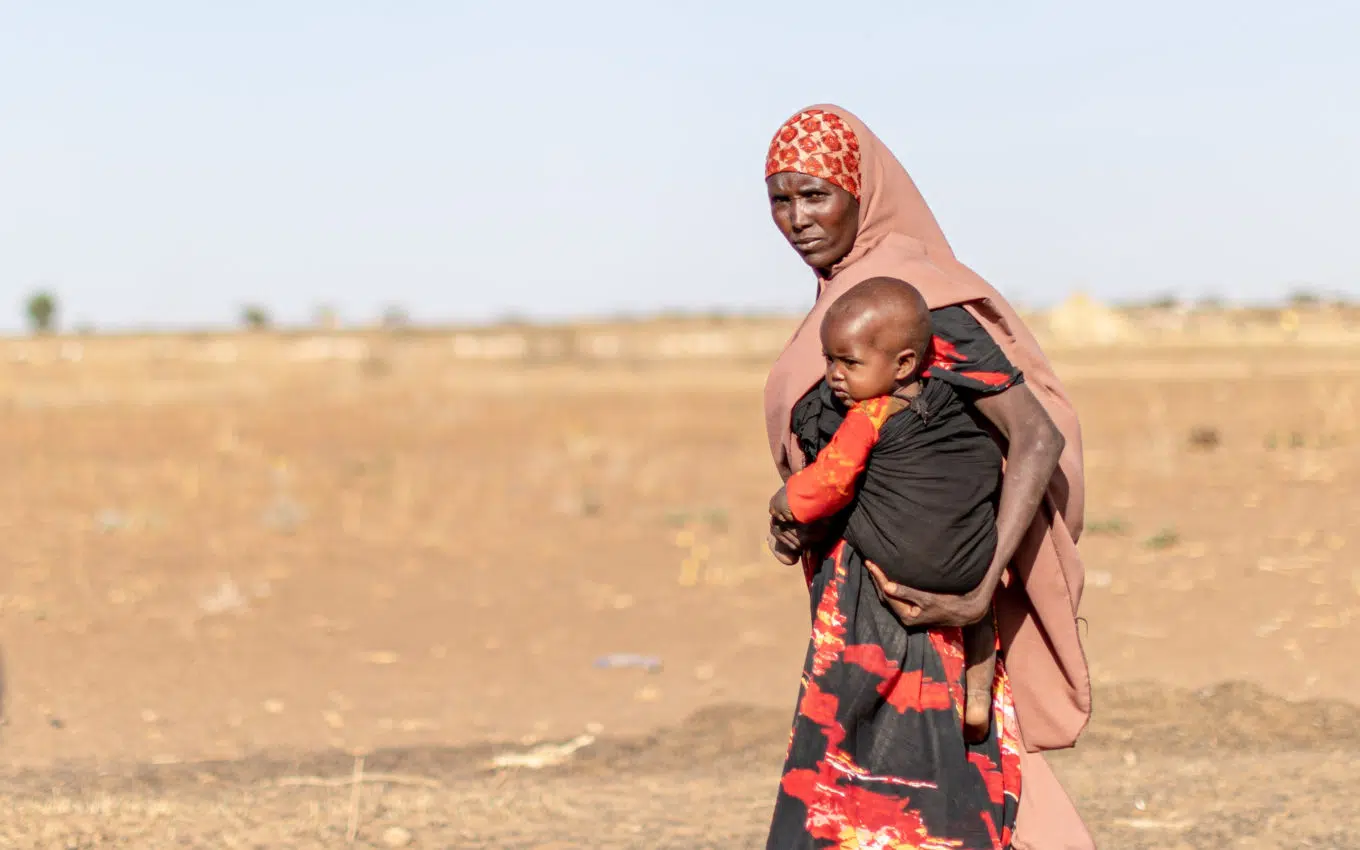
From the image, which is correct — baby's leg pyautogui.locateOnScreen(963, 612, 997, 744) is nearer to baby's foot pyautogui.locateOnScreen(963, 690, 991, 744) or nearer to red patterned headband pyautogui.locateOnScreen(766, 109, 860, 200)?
baby's foot pyautogui.locateOnScreen(963, 690, 991, 744)

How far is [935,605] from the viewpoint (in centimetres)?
293

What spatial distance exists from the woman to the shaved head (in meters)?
0.14

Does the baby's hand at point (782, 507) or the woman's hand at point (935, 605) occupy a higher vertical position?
the baby's hand at point (782, 507)

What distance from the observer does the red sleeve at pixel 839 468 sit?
113 inches

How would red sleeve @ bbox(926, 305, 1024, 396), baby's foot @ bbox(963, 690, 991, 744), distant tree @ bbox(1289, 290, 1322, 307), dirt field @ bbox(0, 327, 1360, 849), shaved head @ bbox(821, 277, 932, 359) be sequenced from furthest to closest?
distant tree @ bbox(1289, 290, 1322, 307) < dirt field @ bbox(0, 327, 1360, 849) < baby's foot @ bbox(963, 690, 991, 744) < red sleeve @ bbox(926, 305, 1024, 396) < shaved head @ bbox(821, 277, 932, 359)

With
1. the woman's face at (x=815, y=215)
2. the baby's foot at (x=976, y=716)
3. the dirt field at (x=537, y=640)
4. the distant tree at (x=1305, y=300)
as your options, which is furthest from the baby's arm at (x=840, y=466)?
the distant tree at (x=1305, y=300)

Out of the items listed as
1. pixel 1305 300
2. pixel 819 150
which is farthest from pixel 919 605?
pixel 1305 300

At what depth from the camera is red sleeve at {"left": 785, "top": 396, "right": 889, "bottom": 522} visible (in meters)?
2.88

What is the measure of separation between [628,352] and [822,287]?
45841 mm

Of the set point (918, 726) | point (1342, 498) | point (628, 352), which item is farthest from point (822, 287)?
point (628, 352)

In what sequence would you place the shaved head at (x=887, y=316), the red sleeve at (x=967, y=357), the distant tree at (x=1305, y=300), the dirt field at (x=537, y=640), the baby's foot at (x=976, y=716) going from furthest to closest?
1. the distant tree at (x=1305, y=300)
2. the dirt field at (x=537, y=640)
3. the baby's foot at (x=976, y=716)
4. the red sleeve at (x=967, y=357)
5. the shaved head at (x=887, y=316)

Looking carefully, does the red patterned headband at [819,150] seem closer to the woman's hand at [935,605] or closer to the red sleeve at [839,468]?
the red sleeve at [839,468]

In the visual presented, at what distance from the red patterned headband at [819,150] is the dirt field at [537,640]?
3.00 meters

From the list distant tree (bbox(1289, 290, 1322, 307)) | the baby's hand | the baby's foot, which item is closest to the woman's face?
the baby's hand
